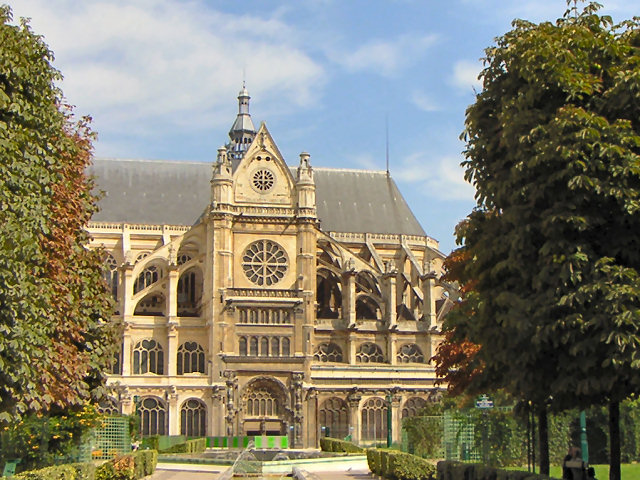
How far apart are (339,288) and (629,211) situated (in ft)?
195

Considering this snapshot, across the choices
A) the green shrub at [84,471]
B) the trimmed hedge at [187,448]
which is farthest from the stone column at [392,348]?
the green shrub at [84,471]

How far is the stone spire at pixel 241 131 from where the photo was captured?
92438 mm

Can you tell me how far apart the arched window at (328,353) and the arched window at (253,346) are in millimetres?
5020

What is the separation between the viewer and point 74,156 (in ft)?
96.4

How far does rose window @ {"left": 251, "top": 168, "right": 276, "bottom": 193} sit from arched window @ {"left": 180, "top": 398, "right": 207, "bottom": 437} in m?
15.8

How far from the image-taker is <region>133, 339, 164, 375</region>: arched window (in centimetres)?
7244

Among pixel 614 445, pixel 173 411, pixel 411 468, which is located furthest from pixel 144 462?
pixel 173 411

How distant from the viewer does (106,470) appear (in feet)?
102

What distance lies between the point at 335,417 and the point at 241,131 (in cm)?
2975

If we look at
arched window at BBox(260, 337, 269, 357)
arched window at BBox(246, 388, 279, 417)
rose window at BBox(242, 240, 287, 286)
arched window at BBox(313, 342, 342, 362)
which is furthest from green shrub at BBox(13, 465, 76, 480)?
arched window at BBox(313, 342, 342, 362)

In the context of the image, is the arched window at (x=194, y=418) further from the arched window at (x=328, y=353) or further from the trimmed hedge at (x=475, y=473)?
the trimmed hedge at (x=475, y=473)

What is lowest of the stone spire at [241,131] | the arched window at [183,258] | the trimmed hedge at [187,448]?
the trimmed hedge at [187,448]

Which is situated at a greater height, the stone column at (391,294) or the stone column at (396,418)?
the stone column at (391,294)

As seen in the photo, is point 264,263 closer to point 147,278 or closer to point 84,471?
point 147,278
